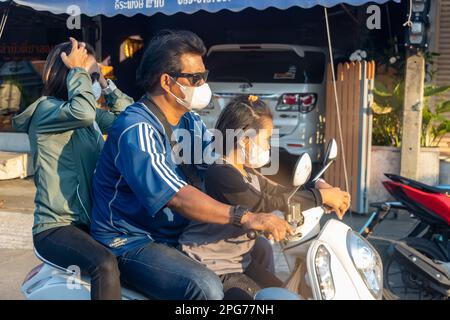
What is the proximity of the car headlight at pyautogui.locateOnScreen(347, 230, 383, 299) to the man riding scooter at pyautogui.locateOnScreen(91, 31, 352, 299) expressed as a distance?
0.19 m

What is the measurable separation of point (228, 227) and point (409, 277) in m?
2.04

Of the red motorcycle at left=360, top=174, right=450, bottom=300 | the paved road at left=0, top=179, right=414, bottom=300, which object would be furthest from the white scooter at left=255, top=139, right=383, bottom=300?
the red motorcycle at left=360, top=174, right=450, bottom=300

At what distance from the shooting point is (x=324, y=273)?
2.19 metres

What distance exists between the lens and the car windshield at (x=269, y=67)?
7.84m

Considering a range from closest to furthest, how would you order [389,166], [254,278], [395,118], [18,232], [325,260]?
[325,260]
[254,278]
[18,232]
[389,166]
[395,118]

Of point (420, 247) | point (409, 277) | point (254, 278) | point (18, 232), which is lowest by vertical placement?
point (18, 232)

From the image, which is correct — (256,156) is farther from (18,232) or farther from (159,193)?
(18,232)

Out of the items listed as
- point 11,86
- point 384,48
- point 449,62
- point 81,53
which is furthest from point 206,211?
point 11,86

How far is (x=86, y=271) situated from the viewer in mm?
2396

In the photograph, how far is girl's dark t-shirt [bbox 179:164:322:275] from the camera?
2309mm

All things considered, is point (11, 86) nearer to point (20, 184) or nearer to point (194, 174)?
point (20, 184)

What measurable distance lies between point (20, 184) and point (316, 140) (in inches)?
168

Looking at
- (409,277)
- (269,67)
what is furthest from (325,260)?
(269,67)

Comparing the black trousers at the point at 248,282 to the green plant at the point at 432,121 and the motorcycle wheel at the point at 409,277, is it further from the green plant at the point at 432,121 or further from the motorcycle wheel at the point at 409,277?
the green plant at the point at 432,121
